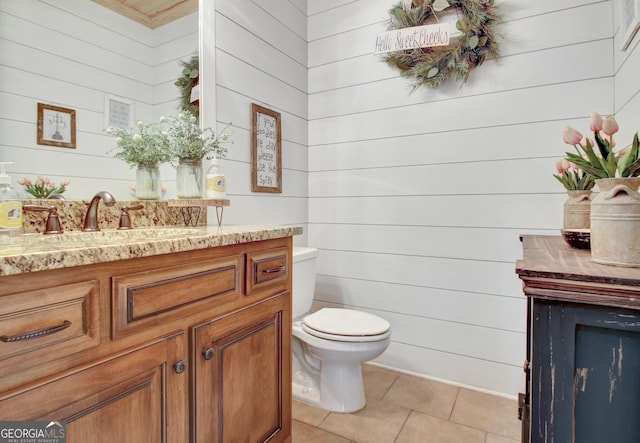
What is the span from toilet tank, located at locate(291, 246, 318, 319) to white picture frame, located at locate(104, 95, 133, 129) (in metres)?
0.95

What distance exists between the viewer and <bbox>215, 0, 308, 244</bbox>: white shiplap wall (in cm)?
178

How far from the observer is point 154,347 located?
863 millimetres

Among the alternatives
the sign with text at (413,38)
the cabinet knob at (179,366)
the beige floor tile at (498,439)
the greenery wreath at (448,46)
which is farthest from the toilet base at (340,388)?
the sign with text at (413,38)

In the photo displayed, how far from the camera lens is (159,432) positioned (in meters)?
0.87

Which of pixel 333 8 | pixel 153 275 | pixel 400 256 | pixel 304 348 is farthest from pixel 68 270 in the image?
pixel 333 8

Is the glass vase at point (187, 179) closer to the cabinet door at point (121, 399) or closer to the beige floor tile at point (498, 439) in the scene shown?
the cabinet door at point (121, 399)

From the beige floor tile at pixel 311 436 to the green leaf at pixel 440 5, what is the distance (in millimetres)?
2194

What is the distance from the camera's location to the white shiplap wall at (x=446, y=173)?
1719 millimetres

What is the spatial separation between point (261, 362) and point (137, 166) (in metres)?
0.93

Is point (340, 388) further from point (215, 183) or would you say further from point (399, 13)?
point (399, 13)

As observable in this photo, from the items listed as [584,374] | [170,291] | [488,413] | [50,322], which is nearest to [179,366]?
[170,291]

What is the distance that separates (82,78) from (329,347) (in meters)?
1.47

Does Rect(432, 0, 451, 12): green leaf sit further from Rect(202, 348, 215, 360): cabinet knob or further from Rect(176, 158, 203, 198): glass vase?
Rect(202, 348, 215, 360): cabinet knob

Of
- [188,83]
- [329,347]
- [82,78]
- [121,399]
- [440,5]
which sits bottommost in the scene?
[329,347]
